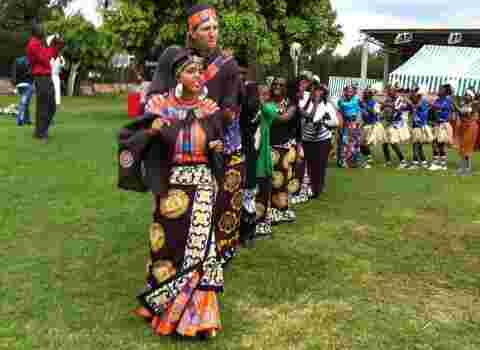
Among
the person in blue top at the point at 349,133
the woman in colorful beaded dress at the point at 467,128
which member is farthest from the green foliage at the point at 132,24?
the woman in colorful beaded dress at the point at 467,128

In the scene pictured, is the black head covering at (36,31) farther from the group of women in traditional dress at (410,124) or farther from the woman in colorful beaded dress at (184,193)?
the woman in colorful beaded dress at (184,193)

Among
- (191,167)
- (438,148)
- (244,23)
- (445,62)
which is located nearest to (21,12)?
(244,23)

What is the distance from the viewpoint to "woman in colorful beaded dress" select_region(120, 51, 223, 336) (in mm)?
3611

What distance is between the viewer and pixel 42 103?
36.4 ft

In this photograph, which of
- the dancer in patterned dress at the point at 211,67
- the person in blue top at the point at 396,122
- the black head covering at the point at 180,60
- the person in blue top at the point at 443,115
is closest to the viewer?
the black head covering at the point at 180,60

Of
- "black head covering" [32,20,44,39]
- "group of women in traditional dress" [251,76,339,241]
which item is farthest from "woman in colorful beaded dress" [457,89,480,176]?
"black head covering" [32,20,44,39]

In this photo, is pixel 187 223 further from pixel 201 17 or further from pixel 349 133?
pixel 349 133

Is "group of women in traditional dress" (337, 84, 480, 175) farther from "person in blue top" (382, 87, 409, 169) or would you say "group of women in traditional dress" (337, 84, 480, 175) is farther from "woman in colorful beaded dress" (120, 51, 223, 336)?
"woman in colorful beaded dress" (120, 51, 223, 336)

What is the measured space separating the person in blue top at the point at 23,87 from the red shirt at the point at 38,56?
3.12 metres

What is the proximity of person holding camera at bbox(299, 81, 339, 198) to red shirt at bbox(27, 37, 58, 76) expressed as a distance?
215 inches

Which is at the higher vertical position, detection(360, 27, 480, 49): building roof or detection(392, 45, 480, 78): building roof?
detection(360, 27, 480, 49): building roof

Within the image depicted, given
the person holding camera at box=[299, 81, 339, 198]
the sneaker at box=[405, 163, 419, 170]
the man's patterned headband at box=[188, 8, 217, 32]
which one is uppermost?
the man's patterned headband at box=[188, 8, 217, 32]

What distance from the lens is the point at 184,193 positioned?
12.0ft

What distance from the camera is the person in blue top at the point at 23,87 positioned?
Result: 14.1m
